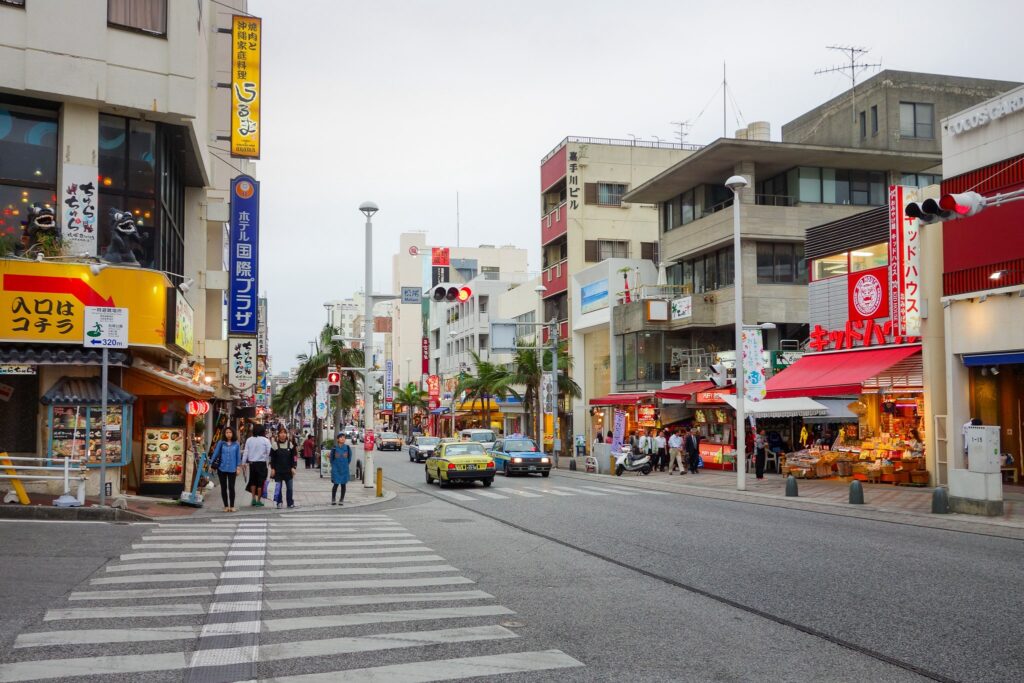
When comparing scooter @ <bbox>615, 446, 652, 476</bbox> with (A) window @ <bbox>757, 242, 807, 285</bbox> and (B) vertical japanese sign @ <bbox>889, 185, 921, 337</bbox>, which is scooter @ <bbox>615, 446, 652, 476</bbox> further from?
(B) vertical japanese sign @ <bbox>889, 185, 921, 337</bbox>

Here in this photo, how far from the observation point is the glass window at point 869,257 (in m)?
31.1

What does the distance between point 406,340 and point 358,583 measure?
13153 cm

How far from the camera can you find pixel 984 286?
2536 centimetres

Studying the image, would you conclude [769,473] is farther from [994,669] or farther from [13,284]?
[994,669]

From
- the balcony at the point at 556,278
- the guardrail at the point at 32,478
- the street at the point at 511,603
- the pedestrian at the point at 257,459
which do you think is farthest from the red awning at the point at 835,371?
the balcony at the point at 556,278

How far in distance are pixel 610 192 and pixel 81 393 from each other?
1854 inches

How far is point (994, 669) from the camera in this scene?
283 inches

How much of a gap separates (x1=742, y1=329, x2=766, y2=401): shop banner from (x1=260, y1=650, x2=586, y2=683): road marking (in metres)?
23.0

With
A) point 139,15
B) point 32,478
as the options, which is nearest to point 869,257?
point 139,15

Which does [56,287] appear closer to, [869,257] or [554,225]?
[869,257]

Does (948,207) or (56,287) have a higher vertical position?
(948,207)

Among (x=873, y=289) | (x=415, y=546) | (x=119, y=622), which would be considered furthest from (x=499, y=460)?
(x=119, y=622)

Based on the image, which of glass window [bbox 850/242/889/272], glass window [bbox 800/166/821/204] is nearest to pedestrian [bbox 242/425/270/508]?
glass window [bbox 850/242/889/272]

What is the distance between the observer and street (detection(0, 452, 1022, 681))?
7316 mm
